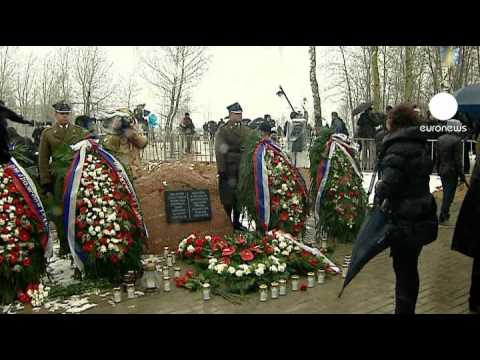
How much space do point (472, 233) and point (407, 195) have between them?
1.03 metres

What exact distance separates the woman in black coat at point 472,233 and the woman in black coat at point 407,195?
77 centimetres

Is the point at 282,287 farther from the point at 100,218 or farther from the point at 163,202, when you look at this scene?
the point at 163,202

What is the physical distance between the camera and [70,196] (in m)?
5.37

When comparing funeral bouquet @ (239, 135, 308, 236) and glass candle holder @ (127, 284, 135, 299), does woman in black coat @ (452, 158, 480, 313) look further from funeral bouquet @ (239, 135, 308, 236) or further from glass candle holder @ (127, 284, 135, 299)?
glass candle holder @ (127, 284, 135, 299)

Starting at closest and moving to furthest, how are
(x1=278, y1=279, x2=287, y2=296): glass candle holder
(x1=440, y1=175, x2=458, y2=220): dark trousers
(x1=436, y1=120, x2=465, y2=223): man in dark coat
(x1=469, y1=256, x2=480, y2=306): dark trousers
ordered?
1. (x1=469, y1=256, x2=480, y2=306): dark trousers
2. (x1=278, y1=279, x2=287, y2=296): glass candle holder
3. (x1=436, y1=120, x2=465, y2=223): man in dark coat
4. (x1=440, y1=175, x2=458, y2=220): dark trousers

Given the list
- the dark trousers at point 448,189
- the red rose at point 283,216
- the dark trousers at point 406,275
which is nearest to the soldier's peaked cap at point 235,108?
the red rose at point 283,216

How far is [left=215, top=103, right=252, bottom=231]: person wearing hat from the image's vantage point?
7426 mm

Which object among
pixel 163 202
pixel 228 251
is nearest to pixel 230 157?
pixel 163 202

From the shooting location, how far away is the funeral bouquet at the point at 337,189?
711 centimetres

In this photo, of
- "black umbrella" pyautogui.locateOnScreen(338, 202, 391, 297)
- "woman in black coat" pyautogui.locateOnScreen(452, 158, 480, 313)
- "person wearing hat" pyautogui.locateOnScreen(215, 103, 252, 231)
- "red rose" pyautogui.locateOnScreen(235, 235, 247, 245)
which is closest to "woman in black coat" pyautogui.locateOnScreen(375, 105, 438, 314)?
"black umbrella" pyautogui.locateOnScreen(338, 202, 391, 297)

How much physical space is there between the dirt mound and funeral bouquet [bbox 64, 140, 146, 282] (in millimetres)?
1378
